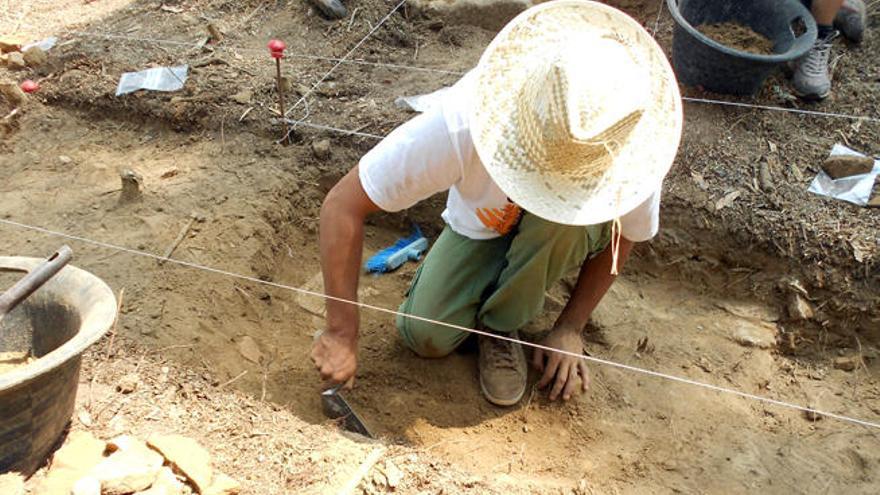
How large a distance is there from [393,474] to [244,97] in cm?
214

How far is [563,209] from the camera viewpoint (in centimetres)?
148

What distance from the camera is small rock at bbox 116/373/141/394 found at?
2.02m

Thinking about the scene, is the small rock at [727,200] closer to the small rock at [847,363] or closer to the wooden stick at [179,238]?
the small rock at [847,363]

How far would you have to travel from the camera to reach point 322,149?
10.1 ft

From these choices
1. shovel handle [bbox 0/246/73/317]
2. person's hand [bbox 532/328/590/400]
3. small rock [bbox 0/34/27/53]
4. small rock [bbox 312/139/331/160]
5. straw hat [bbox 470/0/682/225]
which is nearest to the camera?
straw hat [bbox 470/0/682/225]

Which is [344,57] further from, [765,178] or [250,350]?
[765,178]

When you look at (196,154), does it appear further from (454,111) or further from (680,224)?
(680,224)

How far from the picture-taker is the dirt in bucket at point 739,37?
3.34m

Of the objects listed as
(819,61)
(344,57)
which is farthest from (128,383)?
(819,61)

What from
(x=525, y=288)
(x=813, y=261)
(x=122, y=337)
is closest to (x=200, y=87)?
(x=122, y=337)

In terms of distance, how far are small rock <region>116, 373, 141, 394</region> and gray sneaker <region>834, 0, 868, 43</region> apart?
372 cm

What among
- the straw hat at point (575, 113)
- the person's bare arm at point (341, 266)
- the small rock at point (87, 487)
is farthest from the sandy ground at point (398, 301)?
the straw hat at point (575, 113)

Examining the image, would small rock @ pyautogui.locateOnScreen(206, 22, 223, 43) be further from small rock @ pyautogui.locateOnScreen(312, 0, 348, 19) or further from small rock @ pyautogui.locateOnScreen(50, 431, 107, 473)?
small rock @ pyautogui.locateOnScreen(50, 431, 107, 473)

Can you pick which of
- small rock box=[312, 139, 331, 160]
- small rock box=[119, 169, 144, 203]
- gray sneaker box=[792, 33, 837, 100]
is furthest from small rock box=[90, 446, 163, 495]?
gray sneaker box=[792, 33, 837, 100]
